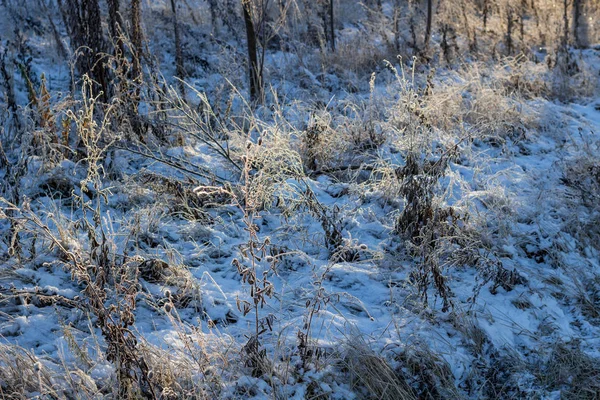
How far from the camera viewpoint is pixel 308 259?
3.47 metres

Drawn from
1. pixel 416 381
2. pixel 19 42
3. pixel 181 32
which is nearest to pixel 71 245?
pixel 416 381

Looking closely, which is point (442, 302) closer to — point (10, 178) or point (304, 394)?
point (304, 394)

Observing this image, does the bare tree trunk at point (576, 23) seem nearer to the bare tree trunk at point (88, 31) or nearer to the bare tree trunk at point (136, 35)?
the bare tree trunk at point (136, 35)

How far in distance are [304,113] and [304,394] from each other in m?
3.70

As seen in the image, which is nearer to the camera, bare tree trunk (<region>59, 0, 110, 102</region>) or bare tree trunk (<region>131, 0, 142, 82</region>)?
bare tree trunk (<region>59, 0, 110, 102</region>)

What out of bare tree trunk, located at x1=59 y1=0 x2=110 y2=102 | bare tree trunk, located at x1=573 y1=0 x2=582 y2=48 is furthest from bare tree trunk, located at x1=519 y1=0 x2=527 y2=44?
bare tree trunk, located at x1=59 y1=0 x2=110 y2=102

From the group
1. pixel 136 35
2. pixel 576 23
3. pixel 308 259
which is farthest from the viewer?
pixel 576 23

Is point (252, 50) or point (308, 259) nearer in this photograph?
point (308, 259)

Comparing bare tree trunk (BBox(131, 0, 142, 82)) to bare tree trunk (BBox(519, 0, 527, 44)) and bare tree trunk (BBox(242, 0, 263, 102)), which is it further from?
bare tree trunk (BBox(519, 0, 527, 44))

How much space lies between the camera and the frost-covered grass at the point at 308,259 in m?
2.57

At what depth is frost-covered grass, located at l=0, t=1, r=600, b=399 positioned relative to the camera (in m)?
2.57

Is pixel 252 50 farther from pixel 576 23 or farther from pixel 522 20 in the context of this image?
pixel 576 23

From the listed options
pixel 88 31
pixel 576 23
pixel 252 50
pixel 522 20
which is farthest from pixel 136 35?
pixel 576 23

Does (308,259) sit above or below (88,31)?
below
